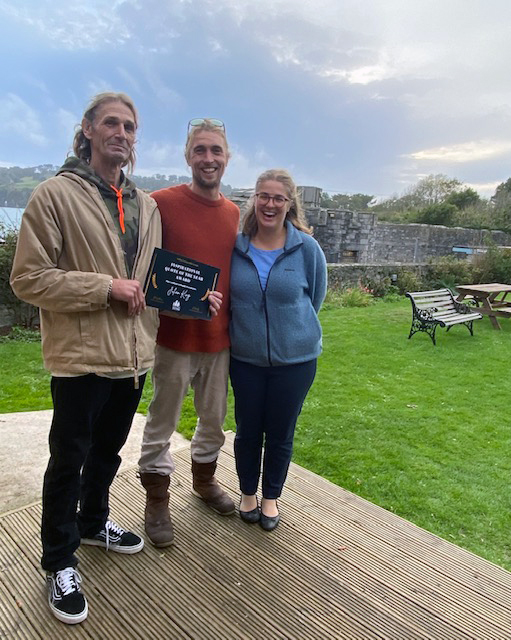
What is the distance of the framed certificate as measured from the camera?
6.66 ft

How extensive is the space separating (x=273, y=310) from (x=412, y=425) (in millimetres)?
2946

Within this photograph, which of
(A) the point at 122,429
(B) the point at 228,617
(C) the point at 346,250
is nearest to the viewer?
(B) the point at 228,617

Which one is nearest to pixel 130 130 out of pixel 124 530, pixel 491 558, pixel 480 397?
pixel 124 530

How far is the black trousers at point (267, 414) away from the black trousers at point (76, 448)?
1.87 ft

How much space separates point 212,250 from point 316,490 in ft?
5.60

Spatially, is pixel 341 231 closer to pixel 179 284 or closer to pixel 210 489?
pixel 210 489

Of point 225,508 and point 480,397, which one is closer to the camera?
point 225,508

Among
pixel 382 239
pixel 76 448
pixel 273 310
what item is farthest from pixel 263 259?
pixel 382 239

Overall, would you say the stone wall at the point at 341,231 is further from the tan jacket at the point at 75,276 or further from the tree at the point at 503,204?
the tree at the point at 503,204

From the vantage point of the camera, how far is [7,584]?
2100mm

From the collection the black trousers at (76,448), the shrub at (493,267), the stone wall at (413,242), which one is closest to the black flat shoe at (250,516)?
the black trousers at (76,448)

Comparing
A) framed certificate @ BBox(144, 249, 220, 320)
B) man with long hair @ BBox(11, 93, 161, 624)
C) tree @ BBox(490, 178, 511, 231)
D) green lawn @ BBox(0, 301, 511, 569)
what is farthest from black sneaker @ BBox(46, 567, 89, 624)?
tree @ BBox(490, 178, 511, 231)

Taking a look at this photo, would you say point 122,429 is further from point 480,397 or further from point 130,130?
point 480,397

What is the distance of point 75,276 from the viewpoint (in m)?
1.80
